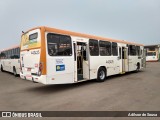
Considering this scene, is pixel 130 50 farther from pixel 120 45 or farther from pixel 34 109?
pixel 34 109

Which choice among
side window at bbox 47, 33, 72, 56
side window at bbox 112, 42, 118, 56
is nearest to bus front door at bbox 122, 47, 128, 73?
side window at bbox 112, 42, 118, 56

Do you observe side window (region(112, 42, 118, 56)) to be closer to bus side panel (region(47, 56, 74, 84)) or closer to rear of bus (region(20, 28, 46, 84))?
bus side panel (region(47, 56, 74, 84))

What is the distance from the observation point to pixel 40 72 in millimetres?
7305

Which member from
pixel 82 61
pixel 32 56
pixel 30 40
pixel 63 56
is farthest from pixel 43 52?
pixel 82 61

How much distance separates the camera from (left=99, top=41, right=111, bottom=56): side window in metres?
11.1

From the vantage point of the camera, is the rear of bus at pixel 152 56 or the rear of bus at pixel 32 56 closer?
the rear of bus at pixel 32 56

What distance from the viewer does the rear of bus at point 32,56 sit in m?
7.37

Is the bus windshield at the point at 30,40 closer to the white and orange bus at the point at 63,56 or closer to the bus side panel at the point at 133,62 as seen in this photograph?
the white and orange bus at the point at 63,56

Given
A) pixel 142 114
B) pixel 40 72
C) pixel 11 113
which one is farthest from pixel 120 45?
pixel 11 113

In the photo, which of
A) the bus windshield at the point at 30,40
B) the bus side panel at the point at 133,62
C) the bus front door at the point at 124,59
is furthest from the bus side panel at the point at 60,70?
the bus side panel at the point at 133,62

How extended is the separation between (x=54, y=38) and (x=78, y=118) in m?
4.28

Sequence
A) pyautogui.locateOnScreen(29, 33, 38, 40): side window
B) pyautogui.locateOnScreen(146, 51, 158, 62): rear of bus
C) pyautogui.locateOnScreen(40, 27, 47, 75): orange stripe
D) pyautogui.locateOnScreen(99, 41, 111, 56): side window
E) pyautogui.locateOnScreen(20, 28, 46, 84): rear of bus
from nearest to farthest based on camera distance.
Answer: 1. pyautogui.locateOnScreen(40, 27, 47, 75): orange stripe
2. pyautogui.locateOnScreen(20, 28, 46, 84): rear of bus
3. pyautogui.locateOnScreen(29, 33, 38, 40): side window
4. pyautogui.locateOnScreen(99, 41, 111, 56): side window
5. pyautogui.locateOnScreen(146, 51, 158, 62): rear of bus

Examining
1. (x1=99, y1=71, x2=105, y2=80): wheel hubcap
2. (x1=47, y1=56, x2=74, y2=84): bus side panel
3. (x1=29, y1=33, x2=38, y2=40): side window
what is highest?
(x1=29, y1=33, x2=38, y2=40): side window

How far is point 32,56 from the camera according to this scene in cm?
796
